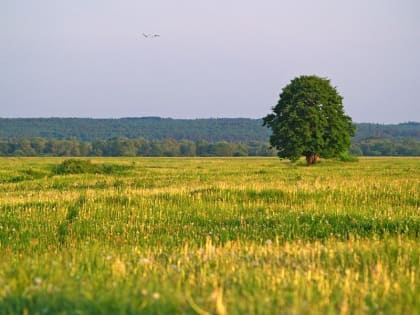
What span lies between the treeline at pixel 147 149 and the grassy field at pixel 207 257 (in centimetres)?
13437

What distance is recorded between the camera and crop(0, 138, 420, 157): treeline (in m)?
147

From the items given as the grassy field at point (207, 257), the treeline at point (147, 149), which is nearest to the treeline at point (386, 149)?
the treeline at point (147, 149)

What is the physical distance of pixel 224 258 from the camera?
7645 millimetres

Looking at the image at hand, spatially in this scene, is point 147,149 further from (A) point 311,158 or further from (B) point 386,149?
(A) point 311,158

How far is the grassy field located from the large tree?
38635 mm

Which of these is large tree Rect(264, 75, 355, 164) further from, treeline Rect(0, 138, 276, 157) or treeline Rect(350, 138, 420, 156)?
treeline Rect(0, 138, 276, 157)

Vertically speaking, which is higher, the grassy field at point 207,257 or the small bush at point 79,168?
the grassy field at point 207,257

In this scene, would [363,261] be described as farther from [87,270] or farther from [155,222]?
[155,222]

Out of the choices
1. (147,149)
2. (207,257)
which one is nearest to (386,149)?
(147,149)

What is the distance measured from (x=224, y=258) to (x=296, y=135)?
48143mm

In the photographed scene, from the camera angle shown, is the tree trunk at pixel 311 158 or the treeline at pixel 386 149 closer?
the tree trunk at pixel 311 158

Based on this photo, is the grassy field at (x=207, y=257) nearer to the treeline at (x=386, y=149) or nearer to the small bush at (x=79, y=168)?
the small bush at (x=79, y=168)

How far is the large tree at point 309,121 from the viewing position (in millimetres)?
55406

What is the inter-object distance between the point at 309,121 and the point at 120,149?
102 m
